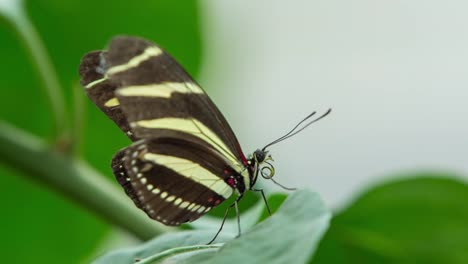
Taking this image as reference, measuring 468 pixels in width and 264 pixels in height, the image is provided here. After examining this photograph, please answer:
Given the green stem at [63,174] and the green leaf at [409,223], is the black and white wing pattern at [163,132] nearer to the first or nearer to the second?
the green leaf at [409,223]

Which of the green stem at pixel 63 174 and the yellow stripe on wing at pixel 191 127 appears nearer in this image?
the yellow stripe on wing at pixel 191 127

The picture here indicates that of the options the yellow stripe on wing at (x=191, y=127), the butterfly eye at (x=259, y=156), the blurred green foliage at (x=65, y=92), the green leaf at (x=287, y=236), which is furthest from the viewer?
the blurred green foliage at (x=65, y=92)

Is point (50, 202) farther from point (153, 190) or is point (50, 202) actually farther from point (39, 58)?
point (153, 190)

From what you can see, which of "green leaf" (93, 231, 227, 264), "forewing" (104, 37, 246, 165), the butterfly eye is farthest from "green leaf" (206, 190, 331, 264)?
the butterfly eye

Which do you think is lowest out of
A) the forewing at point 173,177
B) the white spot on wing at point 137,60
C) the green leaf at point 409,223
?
the green leaf at point 409,223

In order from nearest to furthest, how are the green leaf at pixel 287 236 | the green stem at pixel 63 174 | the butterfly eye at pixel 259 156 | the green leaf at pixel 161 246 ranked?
the green leaf at pixel 287 236 → the green leaf at pixel 161 246 → the butterfly eye at pixel 259 156 → the green stem at pixel 63 174

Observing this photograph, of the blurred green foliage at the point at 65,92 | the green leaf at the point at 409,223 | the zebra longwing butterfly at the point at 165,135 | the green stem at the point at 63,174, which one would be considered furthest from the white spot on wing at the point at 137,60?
the blurred green foliage at the point at 65,92

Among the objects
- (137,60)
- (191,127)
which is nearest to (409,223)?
(191,127)

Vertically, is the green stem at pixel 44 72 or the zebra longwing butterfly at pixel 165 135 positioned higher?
the green stem at pixel 44 72
